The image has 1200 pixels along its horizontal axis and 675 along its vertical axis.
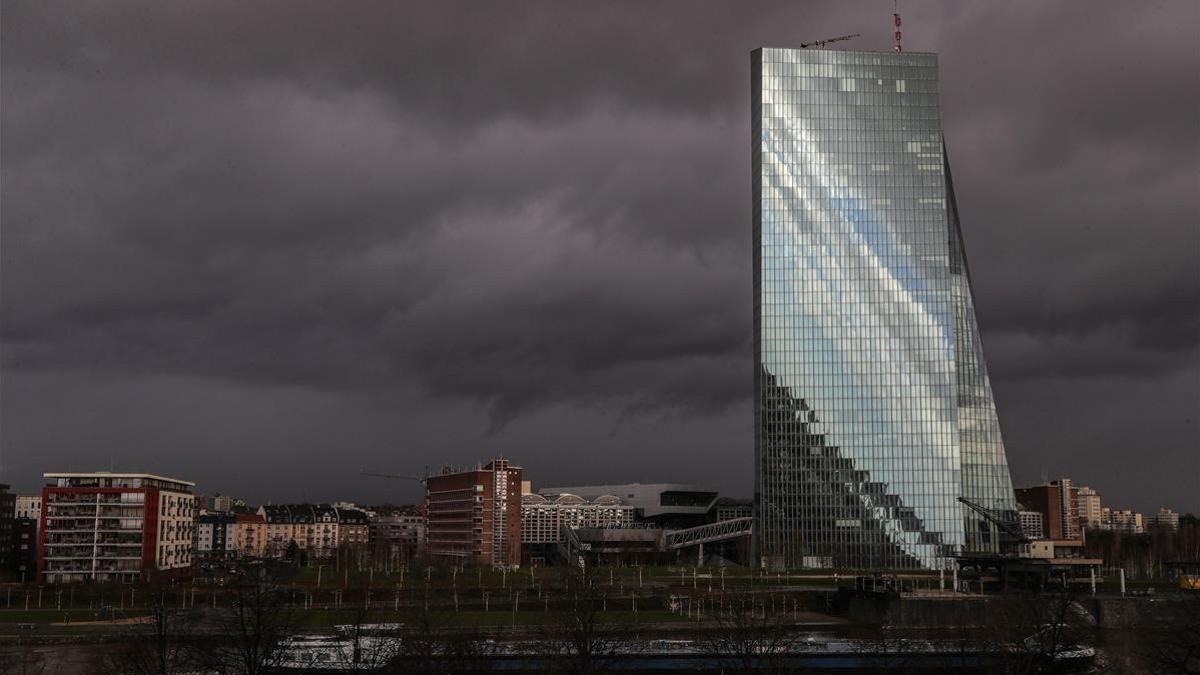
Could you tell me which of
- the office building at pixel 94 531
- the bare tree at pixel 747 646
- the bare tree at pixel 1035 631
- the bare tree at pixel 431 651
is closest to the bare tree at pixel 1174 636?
the bare tree at pixel 1035 631

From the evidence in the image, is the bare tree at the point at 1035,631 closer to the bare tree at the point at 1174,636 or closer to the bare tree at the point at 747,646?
the bare tree at the point at 1174,636

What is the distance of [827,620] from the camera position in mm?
138625

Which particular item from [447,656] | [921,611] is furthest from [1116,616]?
[447,656]

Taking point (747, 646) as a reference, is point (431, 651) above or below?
below

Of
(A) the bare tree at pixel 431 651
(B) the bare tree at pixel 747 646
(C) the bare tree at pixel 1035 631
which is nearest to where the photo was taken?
(A) the bare tree at pixel 431 651

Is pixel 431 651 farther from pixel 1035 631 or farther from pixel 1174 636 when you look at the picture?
pixel 1174 636

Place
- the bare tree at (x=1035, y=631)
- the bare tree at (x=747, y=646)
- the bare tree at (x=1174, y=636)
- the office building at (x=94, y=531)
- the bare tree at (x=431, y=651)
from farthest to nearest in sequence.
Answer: the office building at (x=94, y=531), the bare tree at (x=1035, y=631), the bare tree at (x=747, y=646), the bare tree at (x=431, y=651), the bare tree at (x=1174, y=636)

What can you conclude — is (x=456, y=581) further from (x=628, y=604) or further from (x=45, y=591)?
(x=45, y=591)

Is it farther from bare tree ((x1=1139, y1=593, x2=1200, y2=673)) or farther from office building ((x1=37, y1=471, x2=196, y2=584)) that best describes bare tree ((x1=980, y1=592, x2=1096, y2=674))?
office building ((x1=37, y1=471, x2=196, y2=584))

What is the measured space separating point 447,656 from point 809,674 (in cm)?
2938

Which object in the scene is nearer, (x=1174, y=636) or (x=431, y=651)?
(x=431, y=651)

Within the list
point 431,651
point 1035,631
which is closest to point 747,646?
point 431,651

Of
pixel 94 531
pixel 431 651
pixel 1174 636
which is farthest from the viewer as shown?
pixel 94 531

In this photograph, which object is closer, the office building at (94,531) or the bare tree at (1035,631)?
the bare tree at (1035,631)
